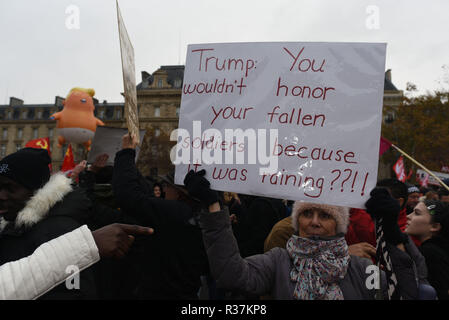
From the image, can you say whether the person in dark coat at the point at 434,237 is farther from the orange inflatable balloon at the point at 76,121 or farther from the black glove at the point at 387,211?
the orange inflatable balloon at the point at 76,121

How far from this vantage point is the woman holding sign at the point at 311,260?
172cm

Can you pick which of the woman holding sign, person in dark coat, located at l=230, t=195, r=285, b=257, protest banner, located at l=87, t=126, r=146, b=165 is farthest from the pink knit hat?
protest banner, located at l=87, t=126, r=146, b=165

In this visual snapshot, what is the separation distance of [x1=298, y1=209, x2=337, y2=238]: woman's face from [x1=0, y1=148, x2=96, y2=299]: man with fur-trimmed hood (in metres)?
1.28

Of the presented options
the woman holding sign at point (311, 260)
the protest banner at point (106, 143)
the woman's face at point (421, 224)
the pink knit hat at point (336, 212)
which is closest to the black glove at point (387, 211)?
the woman holding sign at point (311, 260)

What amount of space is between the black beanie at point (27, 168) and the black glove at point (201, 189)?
96 centimetres

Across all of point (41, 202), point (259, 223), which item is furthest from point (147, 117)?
point (41, 202)

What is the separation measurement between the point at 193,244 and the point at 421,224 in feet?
6.36

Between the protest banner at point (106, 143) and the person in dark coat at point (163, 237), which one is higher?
the protest banner at point (106, 143)

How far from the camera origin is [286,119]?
1.93m

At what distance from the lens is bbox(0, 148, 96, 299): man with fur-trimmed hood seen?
1872 mm

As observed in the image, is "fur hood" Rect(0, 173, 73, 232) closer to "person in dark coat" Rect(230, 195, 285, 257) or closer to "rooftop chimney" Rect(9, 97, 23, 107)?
"person in dark coat" Rect(230, 195, 285, 257)

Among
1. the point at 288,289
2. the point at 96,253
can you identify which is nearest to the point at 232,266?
the point at 288,289

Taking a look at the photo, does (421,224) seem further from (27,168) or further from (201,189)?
(27,168)

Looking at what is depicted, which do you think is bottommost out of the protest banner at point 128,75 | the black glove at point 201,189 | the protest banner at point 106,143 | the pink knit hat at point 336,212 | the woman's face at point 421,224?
the woman's face at point 421,224
